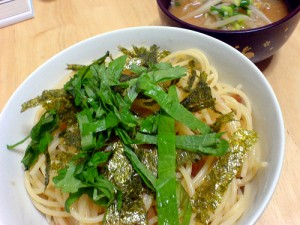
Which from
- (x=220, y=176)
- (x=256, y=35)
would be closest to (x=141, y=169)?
(x=220, y=176)

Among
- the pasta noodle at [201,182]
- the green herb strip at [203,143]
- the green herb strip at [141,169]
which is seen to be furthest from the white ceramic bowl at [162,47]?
the green herb strip at [141,169]

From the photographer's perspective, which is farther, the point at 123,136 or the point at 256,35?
the point at 256,35

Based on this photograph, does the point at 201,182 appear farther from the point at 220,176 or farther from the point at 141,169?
the point at 141,169

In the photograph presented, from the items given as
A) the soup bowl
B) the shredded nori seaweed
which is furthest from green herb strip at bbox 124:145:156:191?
the soup bowl

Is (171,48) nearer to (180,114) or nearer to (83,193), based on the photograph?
(180,114)

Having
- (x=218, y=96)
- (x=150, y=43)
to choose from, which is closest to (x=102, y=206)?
(x=218, y=96)

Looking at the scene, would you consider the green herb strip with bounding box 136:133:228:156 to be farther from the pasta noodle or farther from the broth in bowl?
the broth in bowl

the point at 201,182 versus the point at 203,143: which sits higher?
the point at 203,143
